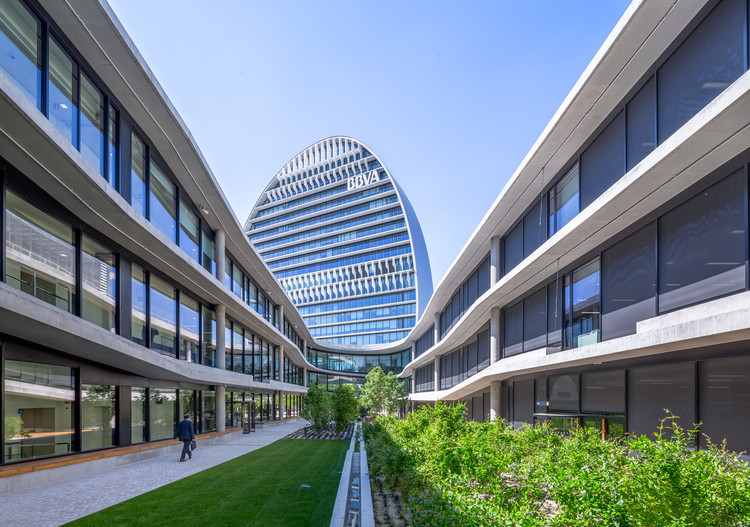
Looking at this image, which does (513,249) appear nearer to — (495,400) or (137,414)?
(495,400)

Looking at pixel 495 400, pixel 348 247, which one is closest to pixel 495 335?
pixel 495 400

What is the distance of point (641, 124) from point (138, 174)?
15.4m

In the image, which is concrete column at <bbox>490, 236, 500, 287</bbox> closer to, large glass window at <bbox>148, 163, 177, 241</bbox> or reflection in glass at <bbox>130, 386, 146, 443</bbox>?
large glass window at <bbox>148, 163, 177, 241</bbox>

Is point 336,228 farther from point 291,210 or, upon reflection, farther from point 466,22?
point 466,22

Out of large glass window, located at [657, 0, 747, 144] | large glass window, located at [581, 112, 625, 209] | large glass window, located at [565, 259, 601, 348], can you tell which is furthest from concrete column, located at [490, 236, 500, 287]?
large glass window, located at [657, 0, 747, 144]

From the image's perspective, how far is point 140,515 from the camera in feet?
30.7

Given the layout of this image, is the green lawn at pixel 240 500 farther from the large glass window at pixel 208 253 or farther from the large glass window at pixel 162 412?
the large glass window at pixel 208 253

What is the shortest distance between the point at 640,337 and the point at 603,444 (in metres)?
2.47

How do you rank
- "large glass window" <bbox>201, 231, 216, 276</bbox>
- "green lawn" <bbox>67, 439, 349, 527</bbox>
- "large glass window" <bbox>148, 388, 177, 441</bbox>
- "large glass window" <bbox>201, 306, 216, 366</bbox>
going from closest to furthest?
"green lawn" <bbox>67, 439, 349, 527</bbox> → "large glass window" <bbox>148, 388, 177, 441</bbox> → "large glass window" <bbox>201, 231, 216, 276</bbox> → "large glass window" <bbox>201, 306, 216, 366</bbox>

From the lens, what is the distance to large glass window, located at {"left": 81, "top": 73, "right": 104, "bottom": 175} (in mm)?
13875

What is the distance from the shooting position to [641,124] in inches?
492

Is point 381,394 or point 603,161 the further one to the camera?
point 381,394

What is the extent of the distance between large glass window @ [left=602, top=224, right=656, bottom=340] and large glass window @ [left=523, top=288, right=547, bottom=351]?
5.09m

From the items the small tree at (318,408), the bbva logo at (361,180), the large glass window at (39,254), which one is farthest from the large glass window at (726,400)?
the bbva logo at (361,180)
